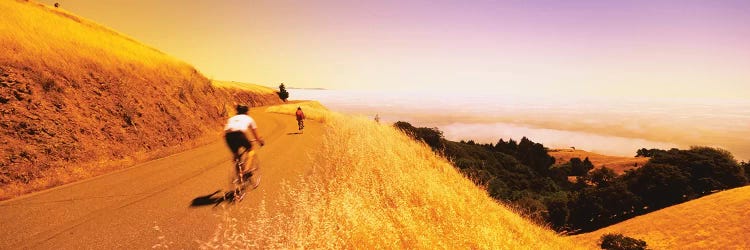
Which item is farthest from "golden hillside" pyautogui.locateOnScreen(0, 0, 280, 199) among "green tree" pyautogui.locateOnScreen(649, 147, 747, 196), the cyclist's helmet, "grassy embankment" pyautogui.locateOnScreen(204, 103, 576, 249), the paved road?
"green tree" pyautogui.locateOnScreen(649, 147, 747, 196)

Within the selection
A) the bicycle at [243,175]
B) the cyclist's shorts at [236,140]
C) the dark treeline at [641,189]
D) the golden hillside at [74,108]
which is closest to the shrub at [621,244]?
the dark treeline at [641,189]

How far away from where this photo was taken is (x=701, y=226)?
25844 millimetres

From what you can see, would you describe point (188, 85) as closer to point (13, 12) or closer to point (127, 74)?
point (127, 74)

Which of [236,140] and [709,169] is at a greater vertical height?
[236,140]

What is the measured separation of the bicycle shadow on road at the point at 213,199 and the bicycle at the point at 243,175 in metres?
0.13

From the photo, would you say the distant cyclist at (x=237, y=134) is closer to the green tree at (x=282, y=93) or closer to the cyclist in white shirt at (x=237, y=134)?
the cyclist in white shirt at (x=237, y=134)

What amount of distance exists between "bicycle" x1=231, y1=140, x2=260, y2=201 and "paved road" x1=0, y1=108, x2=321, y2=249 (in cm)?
19

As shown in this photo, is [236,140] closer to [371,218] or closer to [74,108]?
[371,218]

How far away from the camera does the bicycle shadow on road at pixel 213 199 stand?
6.63 m

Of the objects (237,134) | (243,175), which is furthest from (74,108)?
(243,175)

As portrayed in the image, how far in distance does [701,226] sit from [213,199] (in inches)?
1335

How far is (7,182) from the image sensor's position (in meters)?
7.74

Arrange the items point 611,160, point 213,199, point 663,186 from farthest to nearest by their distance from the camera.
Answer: point 611,160, point 663,186, point 213,199

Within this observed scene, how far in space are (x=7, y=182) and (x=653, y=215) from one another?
43.3 metres
